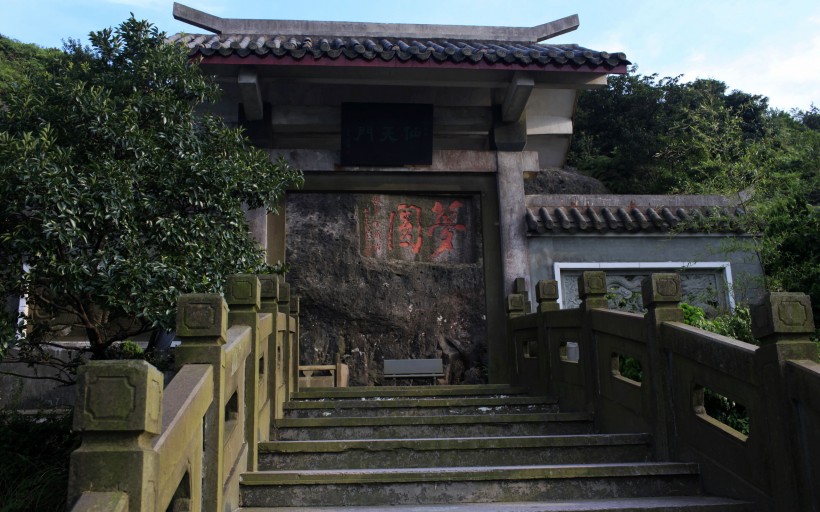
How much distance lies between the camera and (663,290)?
4367 millimetres

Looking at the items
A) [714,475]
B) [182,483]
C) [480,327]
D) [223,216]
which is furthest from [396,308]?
[182,483]

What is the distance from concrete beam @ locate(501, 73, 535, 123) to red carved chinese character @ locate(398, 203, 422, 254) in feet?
5.71

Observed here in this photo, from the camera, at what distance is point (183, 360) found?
300 centimetres

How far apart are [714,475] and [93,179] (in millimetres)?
4561

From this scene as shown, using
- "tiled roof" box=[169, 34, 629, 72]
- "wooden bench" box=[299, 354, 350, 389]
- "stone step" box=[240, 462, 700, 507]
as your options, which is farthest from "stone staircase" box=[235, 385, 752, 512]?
"tiled roof" box=[169, 34, 629, 72]

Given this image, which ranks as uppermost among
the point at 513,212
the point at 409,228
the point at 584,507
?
the point at 513,212

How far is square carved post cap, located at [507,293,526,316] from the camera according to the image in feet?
24.9

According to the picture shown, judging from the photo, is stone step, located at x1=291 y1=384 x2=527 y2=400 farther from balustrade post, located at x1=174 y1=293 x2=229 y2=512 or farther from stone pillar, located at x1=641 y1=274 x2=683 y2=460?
balustrade post, located at x1=174 y1=293 x2=229 y2=512

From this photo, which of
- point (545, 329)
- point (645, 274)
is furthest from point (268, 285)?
point (645, 274)

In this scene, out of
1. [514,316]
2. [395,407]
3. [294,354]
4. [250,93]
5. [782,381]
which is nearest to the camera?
[782,381]

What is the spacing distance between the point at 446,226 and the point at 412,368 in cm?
193

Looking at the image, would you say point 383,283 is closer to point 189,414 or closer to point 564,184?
point 189,414

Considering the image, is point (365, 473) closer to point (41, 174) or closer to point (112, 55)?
point (41, 174)

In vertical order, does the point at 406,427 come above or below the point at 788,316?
below
